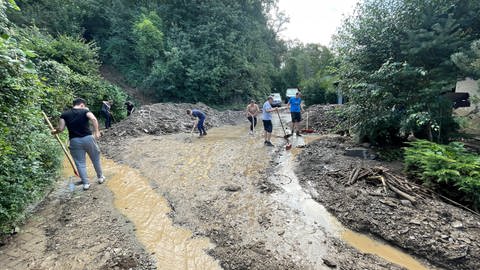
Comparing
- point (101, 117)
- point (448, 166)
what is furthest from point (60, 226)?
point (101, 117)

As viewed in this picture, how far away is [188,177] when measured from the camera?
601 cm

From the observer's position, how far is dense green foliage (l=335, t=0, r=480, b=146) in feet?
18.9

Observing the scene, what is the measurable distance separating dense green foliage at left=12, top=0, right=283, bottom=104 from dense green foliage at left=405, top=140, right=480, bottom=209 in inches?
634

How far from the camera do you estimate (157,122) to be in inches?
485

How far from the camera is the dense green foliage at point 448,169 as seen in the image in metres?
4.00

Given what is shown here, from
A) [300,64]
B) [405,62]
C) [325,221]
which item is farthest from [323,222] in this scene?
[300,64]

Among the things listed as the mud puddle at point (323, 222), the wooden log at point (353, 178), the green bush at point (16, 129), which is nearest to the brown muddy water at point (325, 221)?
the mud puddle at point (323, 222)

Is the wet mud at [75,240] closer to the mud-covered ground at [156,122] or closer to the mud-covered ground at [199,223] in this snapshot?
the mud-covered ground at [199,223]

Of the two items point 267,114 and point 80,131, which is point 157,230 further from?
point 267,114

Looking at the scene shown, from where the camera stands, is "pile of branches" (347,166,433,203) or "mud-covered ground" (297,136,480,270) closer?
"mud-covered ground" (297,136,480,270)

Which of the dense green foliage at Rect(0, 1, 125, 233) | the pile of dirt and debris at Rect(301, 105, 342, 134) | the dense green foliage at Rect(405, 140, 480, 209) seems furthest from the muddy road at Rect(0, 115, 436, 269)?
the pile of dirt and debris at Rect(301, 105, 342, 134)

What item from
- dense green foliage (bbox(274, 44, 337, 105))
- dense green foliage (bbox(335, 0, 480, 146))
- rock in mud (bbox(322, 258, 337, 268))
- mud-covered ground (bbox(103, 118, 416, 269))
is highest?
dense green foliage (bbox(274, 44, 337, 105))

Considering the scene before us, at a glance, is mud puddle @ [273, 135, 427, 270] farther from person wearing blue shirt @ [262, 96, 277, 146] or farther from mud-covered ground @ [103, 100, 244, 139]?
mud-covered ground @ [103, 100, 244, 139]

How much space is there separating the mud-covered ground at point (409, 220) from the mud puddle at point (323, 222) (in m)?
0.15
